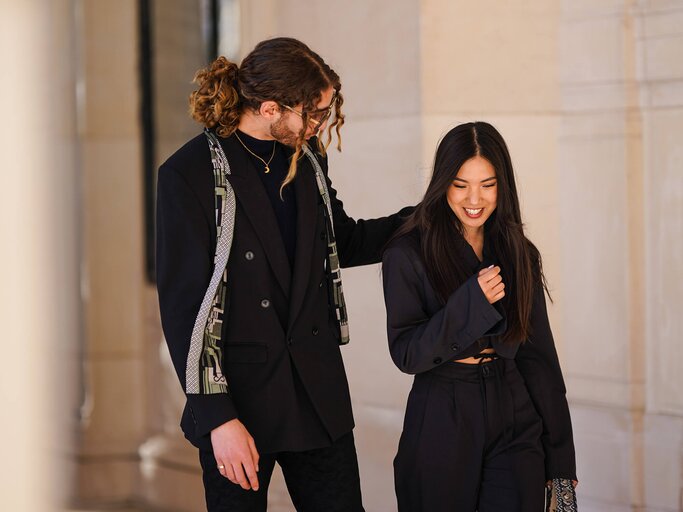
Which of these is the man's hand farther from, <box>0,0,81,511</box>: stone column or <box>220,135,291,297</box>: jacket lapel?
<box>0,0,81,511</box>: stone column

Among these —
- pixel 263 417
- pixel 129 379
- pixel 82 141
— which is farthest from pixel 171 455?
pixel 263 417

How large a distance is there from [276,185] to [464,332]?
674 mm

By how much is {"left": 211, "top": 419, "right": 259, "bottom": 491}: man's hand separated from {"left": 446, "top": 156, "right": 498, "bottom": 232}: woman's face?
2.95 feet

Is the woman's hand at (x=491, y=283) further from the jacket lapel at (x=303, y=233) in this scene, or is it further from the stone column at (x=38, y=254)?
the stone column at (x=38, y=254)

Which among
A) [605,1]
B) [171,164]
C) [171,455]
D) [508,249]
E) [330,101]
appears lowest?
[171,455]

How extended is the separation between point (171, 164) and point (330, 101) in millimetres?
480

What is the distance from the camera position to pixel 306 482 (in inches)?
117

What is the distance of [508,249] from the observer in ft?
9.98

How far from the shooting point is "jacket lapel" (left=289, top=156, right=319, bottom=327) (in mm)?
2857

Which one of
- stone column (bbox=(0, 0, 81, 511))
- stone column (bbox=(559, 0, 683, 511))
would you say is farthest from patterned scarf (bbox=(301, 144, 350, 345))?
stone column (bbox=(0, 0, 81, 511))

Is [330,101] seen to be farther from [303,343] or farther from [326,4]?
[326,4]

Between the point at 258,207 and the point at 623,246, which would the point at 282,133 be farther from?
the point at 623,246

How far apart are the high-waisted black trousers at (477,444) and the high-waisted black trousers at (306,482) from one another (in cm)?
19

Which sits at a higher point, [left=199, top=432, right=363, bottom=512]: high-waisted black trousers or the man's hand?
the man's hand
